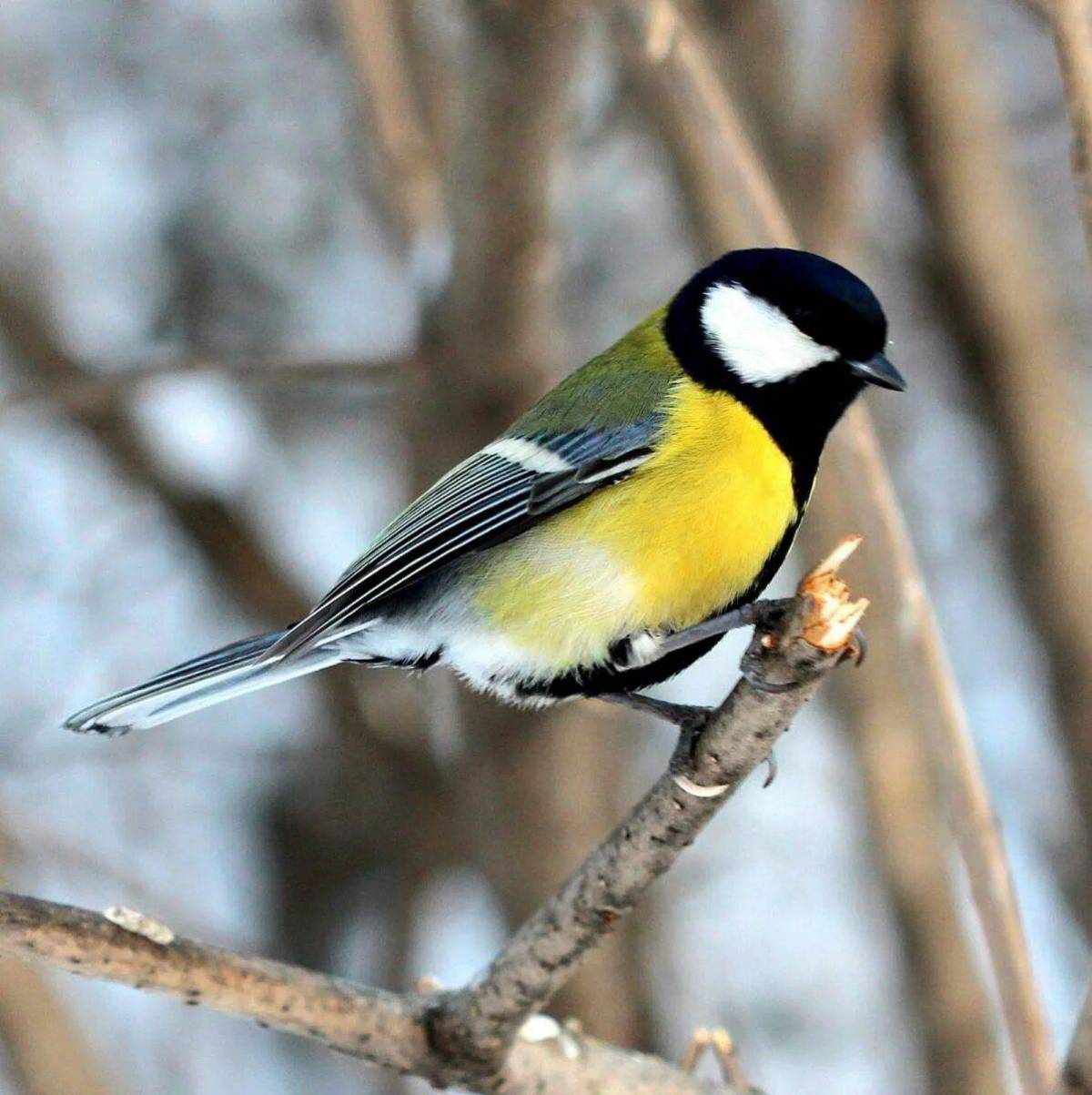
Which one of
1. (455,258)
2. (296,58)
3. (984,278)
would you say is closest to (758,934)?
(984,278)

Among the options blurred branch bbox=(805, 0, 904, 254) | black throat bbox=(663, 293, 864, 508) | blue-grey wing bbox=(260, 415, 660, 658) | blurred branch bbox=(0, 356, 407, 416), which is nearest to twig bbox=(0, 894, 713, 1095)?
blue-grey wing bbox=(260, 415, 660, 658)

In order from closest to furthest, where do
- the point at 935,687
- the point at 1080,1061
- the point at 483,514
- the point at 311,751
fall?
1. the point at 1080,1061
2. the point at 935,687
3. the point at 483,514
4. the point at 311,751

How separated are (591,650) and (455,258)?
934mm

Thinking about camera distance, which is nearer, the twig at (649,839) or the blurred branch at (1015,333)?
the twig at (649,839)

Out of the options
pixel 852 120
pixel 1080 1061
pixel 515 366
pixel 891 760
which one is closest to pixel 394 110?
pixel 515 366

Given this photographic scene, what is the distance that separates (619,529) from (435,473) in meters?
0.97

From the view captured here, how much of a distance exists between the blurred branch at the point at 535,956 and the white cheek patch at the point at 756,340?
64 cm

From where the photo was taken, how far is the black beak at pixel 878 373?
1983 millimetres

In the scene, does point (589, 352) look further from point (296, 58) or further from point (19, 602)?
point (19, 602)

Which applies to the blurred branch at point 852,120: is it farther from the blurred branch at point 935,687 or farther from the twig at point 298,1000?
the twig at point 298,1000

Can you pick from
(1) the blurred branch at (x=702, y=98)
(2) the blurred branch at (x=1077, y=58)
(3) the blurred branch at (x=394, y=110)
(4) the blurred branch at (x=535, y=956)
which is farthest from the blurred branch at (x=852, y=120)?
(4) the blurred branch at (x=535, y=956)

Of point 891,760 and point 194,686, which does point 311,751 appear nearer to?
point 891,760

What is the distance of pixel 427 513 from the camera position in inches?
86.0

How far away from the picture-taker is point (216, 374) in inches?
108
